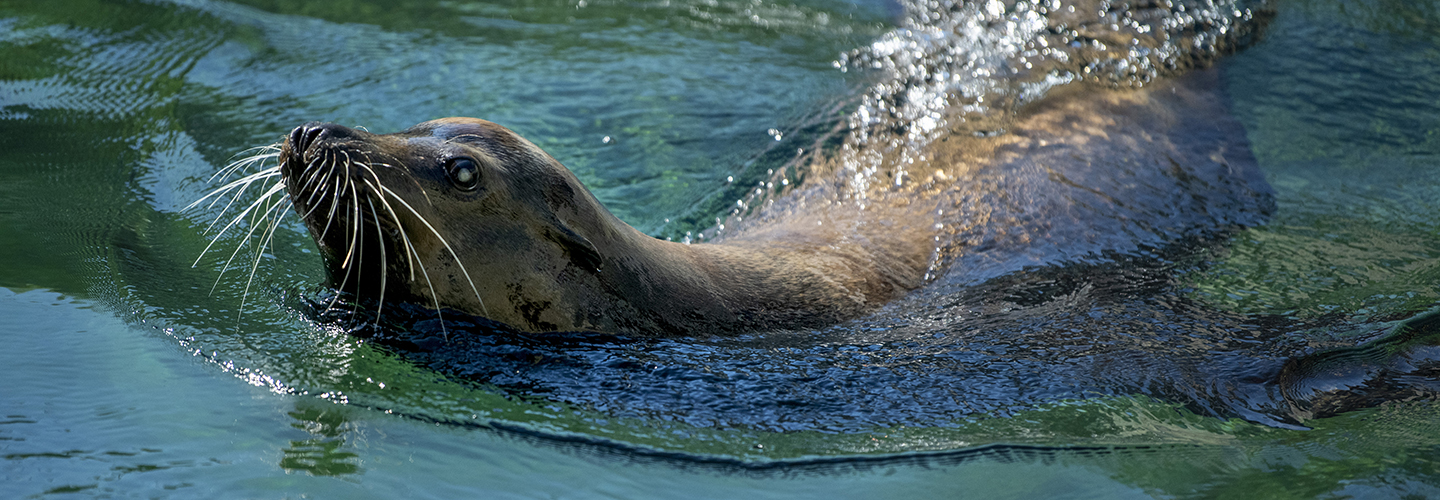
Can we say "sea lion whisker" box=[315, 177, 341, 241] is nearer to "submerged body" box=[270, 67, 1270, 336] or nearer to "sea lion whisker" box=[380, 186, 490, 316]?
"submerged body" box=[270, 67, 1270, 336]

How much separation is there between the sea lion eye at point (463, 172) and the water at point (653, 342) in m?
0.53

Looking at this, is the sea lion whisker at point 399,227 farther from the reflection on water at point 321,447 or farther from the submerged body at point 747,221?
the reflection on water at point 321,447

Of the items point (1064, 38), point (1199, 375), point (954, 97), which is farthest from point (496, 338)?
point (1064, 38)

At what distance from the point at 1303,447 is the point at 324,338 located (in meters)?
2.98

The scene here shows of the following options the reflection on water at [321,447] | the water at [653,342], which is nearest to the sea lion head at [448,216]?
the water at [653,342]

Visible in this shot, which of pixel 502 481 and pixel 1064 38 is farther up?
pixel 1064 38

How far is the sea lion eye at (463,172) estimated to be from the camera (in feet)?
11.5

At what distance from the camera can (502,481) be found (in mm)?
3043

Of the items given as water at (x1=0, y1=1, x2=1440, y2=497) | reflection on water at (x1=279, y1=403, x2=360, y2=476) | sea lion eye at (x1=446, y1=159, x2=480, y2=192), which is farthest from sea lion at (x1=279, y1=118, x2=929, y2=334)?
reflection on water at (x1=279, y1=403, x2=360, y2=476)

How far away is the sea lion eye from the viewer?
3518 millimetres

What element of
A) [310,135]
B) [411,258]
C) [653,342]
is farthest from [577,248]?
[310,135]

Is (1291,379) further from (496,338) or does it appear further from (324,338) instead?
(324,338)

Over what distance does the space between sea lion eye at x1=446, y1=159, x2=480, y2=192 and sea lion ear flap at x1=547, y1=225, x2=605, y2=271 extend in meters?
0.31

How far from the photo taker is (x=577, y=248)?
12.3 feet
